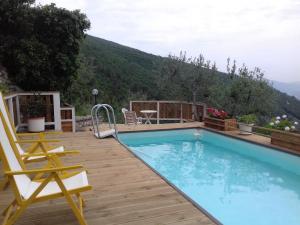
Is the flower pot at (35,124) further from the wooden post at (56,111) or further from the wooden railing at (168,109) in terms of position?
the wooden railing at (168,109)

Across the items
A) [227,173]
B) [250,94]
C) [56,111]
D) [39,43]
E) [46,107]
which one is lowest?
[227,173]

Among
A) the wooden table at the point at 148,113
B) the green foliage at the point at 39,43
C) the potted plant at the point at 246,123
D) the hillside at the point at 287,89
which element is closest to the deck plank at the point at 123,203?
the potted plant at the point at 246,123

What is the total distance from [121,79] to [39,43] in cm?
1391

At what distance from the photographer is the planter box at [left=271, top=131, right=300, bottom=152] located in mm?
6105

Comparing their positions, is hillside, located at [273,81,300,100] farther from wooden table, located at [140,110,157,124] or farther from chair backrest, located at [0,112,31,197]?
chair backrest, located at [0,112,31,197]

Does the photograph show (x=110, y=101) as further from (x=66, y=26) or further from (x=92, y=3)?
(x=66, y=26)

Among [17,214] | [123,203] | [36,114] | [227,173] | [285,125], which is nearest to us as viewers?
[17,214]

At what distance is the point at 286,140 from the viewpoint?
6332mm

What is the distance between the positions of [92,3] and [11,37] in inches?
217

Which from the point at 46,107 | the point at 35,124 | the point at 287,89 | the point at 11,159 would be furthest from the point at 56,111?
the point at 287,89

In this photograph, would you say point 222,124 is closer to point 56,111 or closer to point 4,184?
point 56,111

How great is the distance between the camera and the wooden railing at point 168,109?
417 inches

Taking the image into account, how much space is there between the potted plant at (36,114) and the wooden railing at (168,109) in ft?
13.6

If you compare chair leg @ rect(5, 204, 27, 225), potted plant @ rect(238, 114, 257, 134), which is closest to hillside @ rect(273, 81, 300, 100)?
potted plant @ rect(238, 114, 257, 134)
